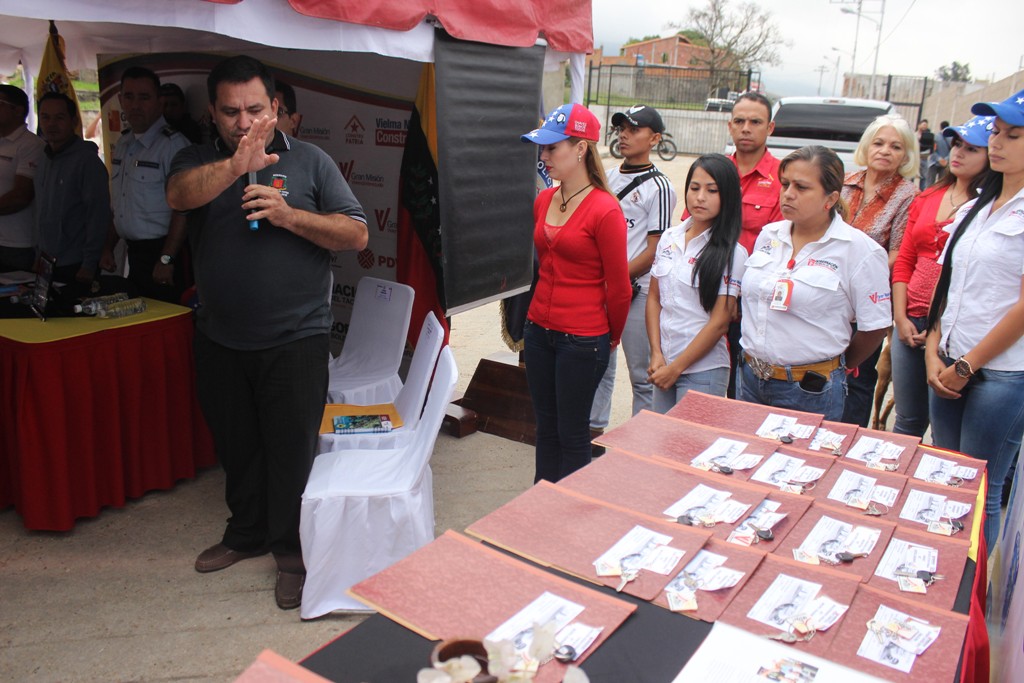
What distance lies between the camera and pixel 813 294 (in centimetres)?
232

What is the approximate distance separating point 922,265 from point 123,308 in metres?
3.42

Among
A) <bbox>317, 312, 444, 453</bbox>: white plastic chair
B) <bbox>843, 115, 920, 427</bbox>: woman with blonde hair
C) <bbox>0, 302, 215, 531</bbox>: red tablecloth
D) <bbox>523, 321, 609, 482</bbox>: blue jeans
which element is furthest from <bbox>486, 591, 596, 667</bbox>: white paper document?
<bbox>843, 115, 920, 427</bbox>: woman with blonde hair

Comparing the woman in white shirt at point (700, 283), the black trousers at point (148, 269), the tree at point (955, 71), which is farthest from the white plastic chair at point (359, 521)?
the tree at point (955, 71)

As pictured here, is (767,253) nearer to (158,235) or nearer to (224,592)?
(224,592)

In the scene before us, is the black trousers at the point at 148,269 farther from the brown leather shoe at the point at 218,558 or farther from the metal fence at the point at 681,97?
the metal fence at the point at 681,97

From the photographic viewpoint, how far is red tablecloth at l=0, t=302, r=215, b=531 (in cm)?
292

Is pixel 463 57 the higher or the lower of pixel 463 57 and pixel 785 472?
the higher

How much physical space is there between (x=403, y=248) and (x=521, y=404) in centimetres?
110

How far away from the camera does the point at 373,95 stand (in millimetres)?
4168

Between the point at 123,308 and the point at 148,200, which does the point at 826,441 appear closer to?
the point at 123,308

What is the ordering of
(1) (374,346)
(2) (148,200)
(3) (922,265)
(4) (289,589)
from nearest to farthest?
(4) (289,589)
(3) (922,265)
(1) (374,346)
(2) (148,200)

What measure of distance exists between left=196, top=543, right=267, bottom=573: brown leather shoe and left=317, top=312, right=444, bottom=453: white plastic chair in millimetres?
500

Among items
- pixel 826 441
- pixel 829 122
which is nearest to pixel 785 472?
pixel 826 441

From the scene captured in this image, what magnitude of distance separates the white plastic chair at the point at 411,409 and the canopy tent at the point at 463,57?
438mm
